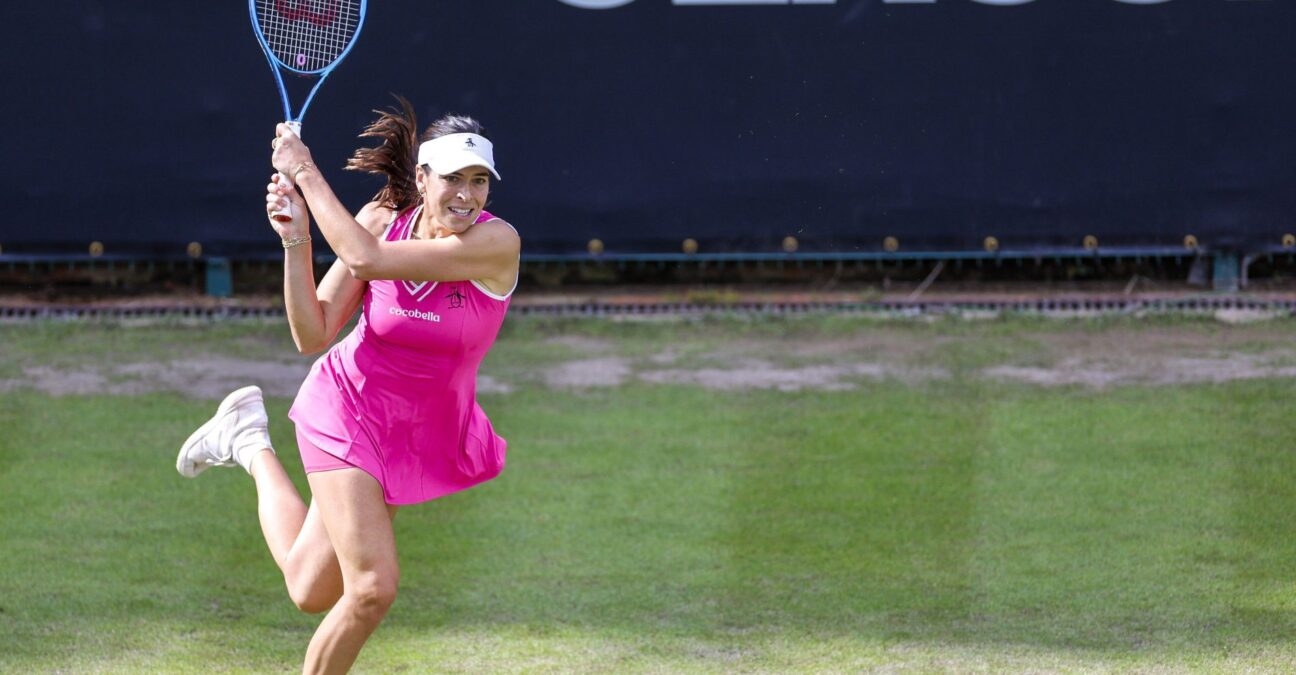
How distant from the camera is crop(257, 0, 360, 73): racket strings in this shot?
15.4ft

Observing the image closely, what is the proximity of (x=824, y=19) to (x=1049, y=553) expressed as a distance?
415 centimetres

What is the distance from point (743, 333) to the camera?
29.1 ft

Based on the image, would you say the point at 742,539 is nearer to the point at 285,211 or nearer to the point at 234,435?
the point at 234,435

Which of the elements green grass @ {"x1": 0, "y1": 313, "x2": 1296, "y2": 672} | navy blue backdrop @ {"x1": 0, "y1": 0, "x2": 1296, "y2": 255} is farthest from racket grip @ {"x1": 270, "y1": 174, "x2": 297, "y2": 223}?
navy blue backdrop @ {"x1": 0, "y1": 0, "x2": 1296, "y2": 255}

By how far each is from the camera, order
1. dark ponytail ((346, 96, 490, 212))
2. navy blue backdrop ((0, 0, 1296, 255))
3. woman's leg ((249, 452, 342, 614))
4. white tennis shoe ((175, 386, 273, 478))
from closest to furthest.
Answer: woman's leg ((249, 452, 342, 614))
dark ponytail ((346, 96, 490, 212))
white tennis shoe ((175, 386, 273, 478))
navy blue backdrop ((0, 0, 1296, 255))

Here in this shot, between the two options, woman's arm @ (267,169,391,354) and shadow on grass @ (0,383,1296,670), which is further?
shadow on grass @ (0,383,1296,670)

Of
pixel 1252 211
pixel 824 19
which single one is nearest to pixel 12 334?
pixel 824 19

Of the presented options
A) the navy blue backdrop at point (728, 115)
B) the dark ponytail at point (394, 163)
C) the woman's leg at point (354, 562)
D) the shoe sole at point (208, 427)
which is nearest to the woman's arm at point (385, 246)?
the dark ponytail at point (394, 163)

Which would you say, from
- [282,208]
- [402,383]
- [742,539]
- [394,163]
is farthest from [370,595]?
[742,539]

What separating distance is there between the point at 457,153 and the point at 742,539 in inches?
89.7

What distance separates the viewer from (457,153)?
375cm

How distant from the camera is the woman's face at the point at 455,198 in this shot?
3830 millimetres

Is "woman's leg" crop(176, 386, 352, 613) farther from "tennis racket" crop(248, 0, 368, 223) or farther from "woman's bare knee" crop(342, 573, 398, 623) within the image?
"tennis racket" crop(248, 0, 368, 223)

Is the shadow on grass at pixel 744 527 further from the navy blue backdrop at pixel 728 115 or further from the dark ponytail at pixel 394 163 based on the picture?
the navy blue backdrop at pixel 728 115
